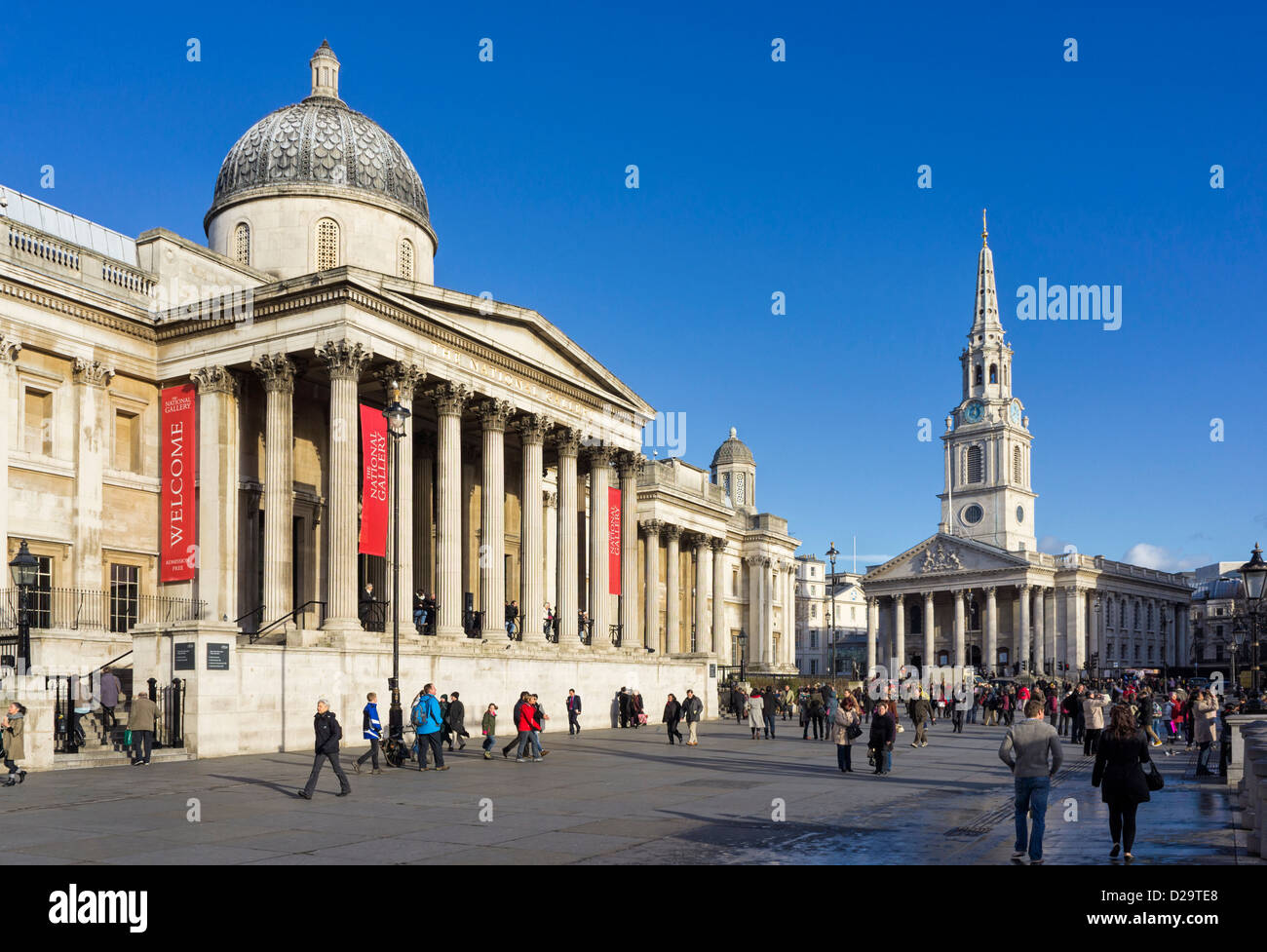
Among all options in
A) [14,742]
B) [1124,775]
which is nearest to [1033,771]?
[1124,775]

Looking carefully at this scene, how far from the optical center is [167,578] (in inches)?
1271

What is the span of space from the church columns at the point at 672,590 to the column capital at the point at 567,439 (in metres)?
18.1

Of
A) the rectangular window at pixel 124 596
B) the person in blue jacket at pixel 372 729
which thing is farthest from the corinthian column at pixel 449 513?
the person in blue jacket at pixel 372 729

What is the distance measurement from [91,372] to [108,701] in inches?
393

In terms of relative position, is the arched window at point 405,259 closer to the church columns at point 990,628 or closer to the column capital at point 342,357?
the column capital at point 342,357

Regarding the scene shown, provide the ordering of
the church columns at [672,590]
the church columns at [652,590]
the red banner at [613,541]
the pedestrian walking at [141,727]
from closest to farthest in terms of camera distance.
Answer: the pedestrian walking at [141,727] < the red banner at [613,541] < the church columns at [652,590] < the church columns at [672,590]

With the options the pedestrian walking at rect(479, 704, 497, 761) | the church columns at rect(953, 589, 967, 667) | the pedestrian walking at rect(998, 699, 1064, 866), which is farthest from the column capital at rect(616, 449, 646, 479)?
the church columns at rect(953, 589, 967, 667)

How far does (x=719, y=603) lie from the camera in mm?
71750

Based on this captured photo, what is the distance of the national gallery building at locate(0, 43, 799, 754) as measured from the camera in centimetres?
2948

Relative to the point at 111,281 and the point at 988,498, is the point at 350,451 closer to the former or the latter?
the point at 111,281

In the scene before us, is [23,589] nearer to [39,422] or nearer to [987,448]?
[39,422]

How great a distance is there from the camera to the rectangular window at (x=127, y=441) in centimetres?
3272
